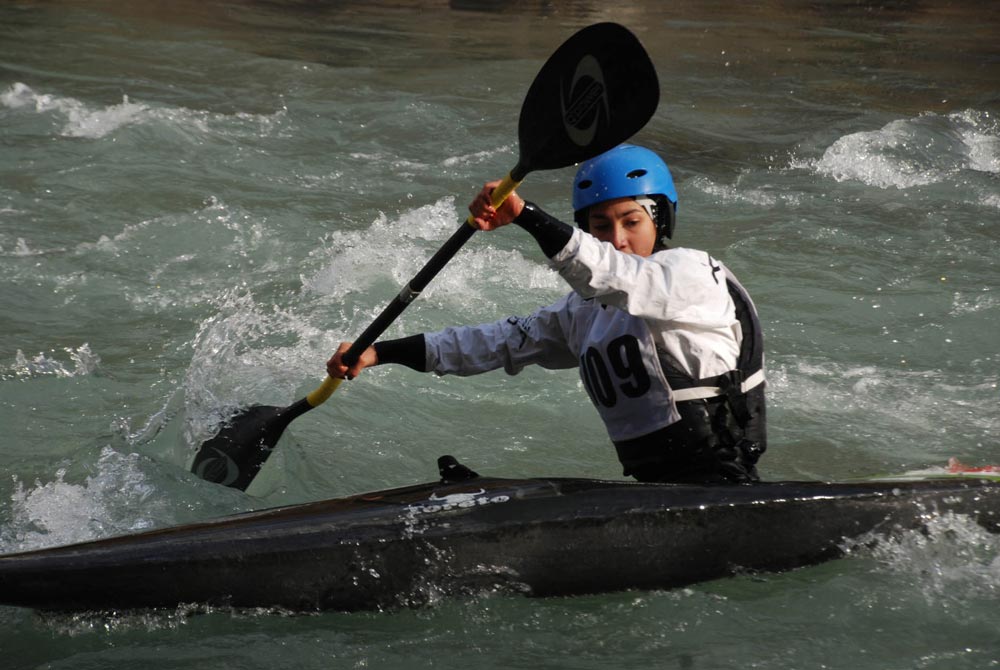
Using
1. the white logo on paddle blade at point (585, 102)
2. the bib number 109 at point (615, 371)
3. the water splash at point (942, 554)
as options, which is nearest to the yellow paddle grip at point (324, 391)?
the bib number 109 at point (615, 371)

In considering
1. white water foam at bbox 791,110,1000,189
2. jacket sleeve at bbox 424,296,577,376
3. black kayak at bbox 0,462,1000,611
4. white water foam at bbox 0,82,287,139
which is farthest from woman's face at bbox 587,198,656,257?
white water foam at bbox 0,82,287,139

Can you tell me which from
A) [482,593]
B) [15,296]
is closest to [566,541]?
[482,593]

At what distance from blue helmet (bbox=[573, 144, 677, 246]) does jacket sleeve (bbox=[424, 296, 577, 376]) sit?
1.24 ft

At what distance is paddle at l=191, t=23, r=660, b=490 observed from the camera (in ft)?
11.3

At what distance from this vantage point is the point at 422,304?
21.8 feet

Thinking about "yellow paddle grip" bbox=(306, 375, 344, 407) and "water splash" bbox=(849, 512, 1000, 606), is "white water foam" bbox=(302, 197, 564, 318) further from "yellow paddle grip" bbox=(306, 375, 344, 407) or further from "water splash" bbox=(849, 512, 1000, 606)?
"water splash" bbox=(849, 512, 1000, 606)

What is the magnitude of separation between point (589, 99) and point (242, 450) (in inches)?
73.9

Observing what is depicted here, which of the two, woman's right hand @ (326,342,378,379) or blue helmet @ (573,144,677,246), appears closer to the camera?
blue helmet @ (573,144,677,246)

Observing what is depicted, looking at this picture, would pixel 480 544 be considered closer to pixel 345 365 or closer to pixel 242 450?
pixel 345 365

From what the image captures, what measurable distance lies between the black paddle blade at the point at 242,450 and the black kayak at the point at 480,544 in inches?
40.9

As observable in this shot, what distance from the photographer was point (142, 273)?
23.2 feet

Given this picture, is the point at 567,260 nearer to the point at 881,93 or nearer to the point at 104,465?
the point at 104,465

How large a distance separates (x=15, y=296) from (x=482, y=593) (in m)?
4.37

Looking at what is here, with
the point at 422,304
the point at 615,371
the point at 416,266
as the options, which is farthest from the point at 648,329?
the point at 416,266
